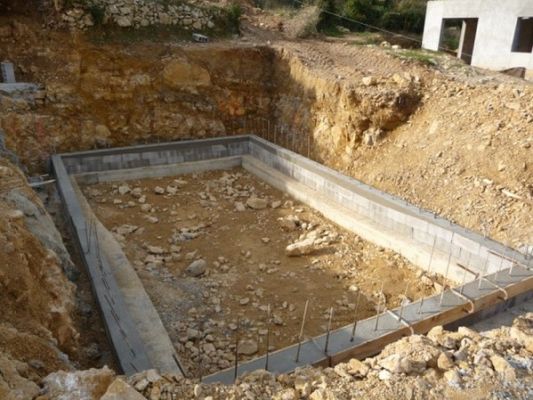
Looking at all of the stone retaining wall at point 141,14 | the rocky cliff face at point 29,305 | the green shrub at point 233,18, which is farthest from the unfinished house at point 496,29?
the rocky cliff face at point 29,305

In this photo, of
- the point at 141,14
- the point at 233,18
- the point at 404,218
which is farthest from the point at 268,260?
the point at 233,18

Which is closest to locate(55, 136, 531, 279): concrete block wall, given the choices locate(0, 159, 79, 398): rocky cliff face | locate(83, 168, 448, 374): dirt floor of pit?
locate(83, 168, 448, 374): dirt floor of pit

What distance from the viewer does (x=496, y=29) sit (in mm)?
14031

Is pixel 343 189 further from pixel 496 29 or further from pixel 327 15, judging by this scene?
pixel 327 15

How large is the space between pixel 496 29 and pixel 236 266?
12.6 m

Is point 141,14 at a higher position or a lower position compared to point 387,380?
higher

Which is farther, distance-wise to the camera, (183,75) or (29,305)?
(183,75)

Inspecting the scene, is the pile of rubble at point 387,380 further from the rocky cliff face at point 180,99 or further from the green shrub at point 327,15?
the green shrub at point 327,15

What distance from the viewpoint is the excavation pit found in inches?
202

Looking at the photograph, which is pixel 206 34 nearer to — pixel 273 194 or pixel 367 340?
pixel 273 194

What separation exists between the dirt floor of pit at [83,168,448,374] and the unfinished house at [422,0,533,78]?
31.2ft

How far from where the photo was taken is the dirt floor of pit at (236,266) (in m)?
5.84

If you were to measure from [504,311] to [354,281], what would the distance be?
7.16ft

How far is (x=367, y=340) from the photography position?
194 inches
